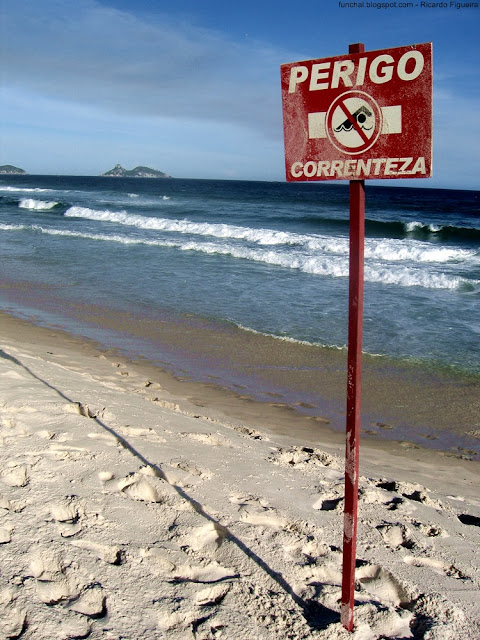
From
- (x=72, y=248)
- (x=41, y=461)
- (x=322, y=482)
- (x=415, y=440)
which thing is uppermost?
(x=72, y=248)

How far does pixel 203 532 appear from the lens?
3.04m

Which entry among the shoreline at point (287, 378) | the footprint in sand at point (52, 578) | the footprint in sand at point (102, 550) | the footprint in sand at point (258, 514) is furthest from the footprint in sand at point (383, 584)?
the shoreline at point (287, 378)

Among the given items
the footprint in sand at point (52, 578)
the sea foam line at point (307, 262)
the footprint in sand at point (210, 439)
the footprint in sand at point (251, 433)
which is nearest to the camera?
the footprint in sand at point (52, 578)

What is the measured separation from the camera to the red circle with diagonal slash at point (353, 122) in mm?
2080

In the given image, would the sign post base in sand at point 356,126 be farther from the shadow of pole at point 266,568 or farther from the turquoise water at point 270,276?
the turquoise water at point 270,276

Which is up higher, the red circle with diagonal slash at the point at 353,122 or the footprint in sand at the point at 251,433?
the red circle with diagonal slash at the point at 353,122

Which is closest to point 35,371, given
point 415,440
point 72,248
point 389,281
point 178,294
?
point 415,440

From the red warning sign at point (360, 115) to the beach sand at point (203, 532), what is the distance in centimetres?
195

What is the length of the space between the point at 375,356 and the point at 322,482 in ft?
14.4

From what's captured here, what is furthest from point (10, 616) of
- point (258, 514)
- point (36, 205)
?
point (36, 205)

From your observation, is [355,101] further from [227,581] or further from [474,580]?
[474,580]

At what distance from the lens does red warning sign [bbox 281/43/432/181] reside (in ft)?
6.54

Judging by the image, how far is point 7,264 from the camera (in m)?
14.7

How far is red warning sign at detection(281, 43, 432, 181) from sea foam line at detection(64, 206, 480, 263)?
53.1ft
